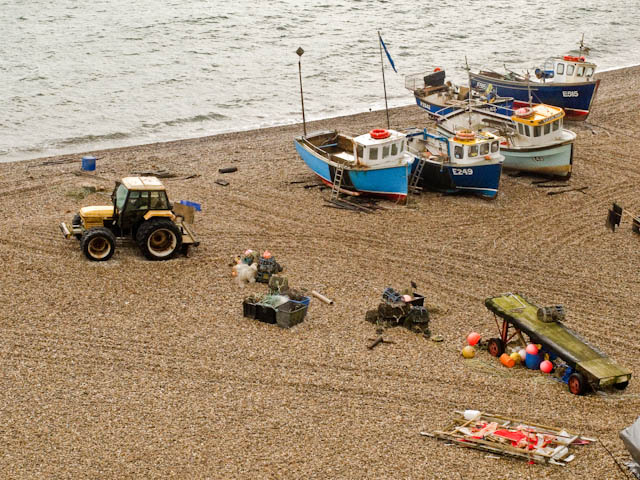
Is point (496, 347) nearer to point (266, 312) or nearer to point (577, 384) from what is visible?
point (577, 384)

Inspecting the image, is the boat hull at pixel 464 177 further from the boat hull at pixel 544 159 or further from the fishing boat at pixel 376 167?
the boat hull at pixel 544 159

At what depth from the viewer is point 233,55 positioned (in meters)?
54.1

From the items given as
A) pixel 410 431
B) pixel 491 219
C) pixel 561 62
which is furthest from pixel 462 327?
pixel 561 62

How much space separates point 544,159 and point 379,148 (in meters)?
6.20

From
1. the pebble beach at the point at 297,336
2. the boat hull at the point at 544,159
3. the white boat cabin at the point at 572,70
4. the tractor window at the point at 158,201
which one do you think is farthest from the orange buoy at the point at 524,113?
the tractor window at the point at 158,201

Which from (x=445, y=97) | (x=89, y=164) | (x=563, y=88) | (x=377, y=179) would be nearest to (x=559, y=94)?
(x=563, y=88)

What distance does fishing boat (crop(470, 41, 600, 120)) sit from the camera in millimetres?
34750

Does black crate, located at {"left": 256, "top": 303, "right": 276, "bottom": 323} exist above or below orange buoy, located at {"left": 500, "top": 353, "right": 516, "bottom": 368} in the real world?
A: above

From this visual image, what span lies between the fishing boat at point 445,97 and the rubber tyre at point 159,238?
14.5 m

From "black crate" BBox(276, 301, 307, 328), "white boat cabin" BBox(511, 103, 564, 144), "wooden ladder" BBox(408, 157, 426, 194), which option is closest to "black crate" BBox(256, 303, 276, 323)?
"black crate" BBox(276, 301, 307, 328)

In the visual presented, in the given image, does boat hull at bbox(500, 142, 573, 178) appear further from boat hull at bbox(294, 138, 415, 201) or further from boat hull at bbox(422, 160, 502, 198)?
boat hull at bbox(294, 138, 415, 201)

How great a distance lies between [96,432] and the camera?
1368 cm

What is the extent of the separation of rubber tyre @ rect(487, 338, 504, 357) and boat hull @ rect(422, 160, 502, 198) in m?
10.2

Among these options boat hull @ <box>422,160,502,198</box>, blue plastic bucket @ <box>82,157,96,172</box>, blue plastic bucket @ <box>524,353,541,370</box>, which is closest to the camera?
blue plastic bucket @ <box>524,353,541,370</box>
